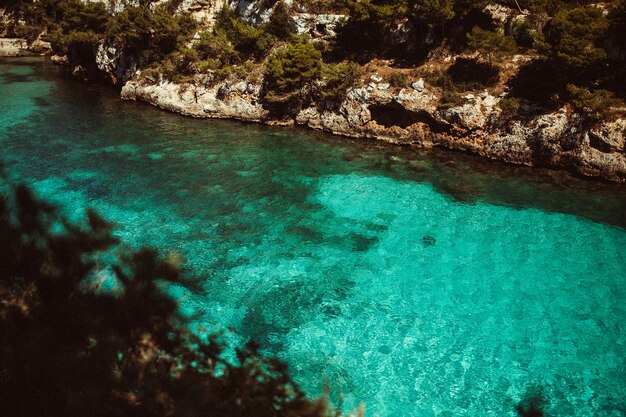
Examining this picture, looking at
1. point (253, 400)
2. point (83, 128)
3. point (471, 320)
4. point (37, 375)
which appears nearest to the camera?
point (37, 375)

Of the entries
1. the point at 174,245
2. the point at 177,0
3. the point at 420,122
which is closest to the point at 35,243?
the point at 174,245

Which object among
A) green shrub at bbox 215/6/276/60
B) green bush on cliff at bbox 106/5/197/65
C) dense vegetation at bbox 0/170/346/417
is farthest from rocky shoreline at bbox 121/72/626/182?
dense vegetation at bbox 0/170/346/417

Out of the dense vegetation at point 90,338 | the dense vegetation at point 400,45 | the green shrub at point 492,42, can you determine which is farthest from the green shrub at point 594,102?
the dense vegetation at point 90,338

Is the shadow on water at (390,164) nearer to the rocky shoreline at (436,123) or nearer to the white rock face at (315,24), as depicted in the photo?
the rocky shoreline at (436,123)

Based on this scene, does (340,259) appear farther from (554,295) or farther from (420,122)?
(420,122)

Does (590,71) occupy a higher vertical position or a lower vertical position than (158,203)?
higher

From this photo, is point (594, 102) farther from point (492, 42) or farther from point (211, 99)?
point (211, 99)

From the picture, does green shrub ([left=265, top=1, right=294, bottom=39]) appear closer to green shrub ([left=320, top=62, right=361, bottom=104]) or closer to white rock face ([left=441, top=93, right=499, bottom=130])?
green shrub ([left=320, top=62, right=361, bottom=104])
